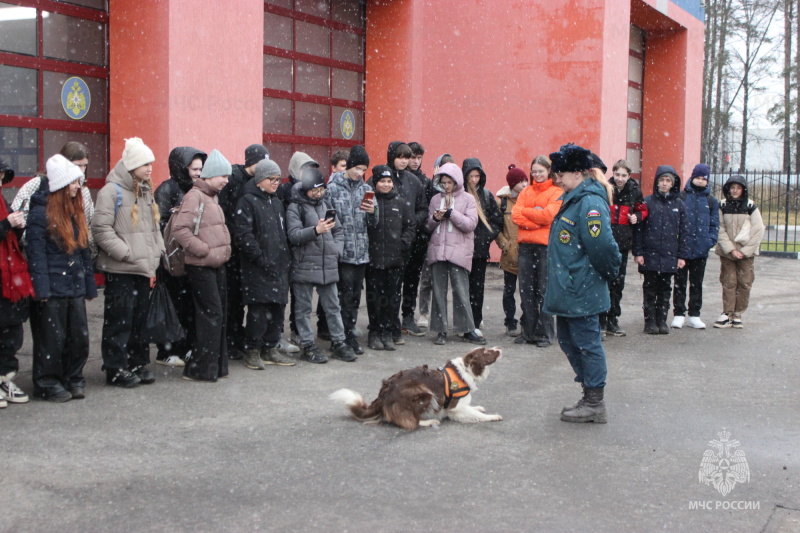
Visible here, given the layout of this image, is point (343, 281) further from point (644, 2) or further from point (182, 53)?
point (644, 2)

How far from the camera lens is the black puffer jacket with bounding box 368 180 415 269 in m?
8.14

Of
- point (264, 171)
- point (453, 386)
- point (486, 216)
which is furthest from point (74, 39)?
point (453, 386)

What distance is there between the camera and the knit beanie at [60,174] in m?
6.04

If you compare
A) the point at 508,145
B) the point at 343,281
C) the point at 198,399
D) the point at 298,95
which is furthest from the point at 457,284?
the point at 508,145

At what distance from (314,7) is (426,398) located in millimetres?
9552

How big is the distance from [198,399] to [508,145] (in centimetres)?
1035

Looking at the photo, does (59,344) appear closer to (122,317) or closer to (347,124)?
(122,317)

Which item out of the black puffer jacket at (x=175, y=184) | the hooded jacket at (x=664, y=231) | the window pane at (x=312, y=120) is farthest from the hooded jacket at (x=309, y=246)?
the window pane at (x=312, y=120)

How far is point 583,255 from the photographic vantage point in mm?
5922

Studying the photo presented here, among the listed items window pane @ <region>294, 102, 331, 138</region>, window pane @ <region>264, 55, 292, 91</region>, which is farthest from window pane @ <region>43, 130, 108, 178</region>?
window pane @ <region>294, 102, 331, 138</region>

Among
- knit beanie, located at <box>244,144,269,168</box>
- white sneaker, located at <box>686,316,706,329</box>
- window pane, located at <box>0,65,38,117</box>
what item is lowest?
white sneaker, located at <box>686,316,706,329</box>

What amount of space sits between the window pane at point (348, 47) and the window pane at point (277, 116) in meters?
1.55

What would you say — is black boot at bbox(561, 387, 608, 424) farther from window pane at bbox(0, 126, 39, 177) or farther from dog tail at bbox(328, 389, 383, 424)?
window pane at bbox(0, 126, 39, 177)

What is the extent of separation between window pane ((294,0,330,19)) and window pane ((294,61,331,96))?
0.81 metres
